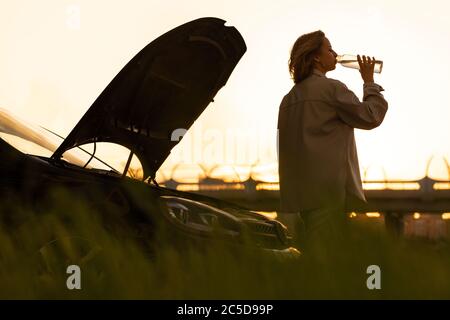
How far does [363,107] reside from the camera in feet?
17.2

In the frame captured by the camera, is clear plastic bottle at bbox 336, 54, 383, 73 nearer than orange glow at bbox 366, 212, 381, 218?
No

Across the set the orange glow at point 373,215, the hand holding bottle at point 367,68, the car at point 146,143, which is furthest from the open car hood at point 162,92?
the orange glow at point 373,215

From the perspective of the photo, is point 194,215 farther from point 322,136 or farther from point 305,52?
point 305,52

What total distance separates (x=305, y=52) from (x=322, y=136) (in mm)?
514

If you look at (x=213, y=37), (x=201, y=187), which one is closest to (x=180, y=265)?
(x=213, y=37)

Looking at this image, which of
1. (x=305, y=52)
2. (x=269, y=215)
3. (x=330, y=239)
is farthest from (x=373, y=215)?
(x=269, y=215)

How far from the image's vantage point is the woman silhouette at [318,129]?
531 centimetres

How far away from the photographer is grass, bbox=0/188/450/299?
10.6ft

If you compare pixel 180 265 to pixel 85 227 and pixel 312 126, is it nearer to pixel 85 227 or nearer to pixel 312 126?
pixel 85 227

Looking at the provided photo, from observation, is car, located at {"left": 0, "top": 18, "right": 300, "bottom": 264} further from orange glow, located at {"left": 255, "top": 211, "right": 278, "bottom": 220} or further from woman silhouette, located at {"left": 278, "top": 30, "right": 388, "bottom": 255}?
woman silhouette, located at {"left": 278, "top": 30, "right": 388, "bottom": 255}

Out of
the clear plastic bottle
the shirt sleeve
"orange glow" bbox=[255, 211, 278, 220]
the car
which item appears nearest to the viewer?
the car

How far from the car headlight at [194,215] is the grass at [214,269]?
1577 mm

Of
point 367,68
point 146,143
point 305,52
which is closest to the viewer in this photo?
point 367,68

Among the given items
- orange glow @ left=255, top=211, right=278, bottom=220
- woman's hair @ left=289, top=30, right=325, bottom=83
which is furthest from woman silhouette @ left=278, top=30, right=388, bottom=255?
orange glow @ left=255, top=211, right=278, bottom=220
